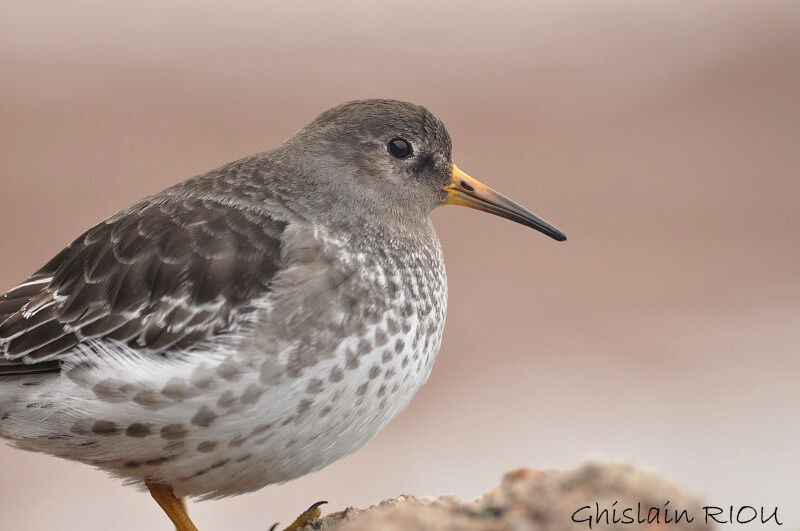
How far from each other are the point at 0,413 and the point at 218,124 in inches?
473

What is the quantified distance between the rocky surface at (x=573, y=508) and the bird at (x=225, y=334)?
1.05 meters

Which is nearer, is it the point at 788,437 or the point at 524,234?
the point at 788,437

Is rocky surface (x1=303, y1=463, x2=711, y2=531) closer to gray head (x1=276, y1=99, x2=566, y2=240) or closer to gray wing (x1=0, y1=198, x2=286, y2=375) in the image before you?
gray wing (x1=0, y1=198, x2=286, y2=375)

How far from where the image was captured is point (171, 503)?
4930 millimetres

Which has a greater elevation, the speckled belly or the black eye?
the black eye

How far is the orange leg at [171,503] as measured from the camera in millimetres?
4855

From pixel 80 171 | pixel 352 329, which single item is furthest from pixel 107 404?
pixel 80 171

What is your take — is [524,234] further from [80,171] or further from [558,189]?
[80,171]

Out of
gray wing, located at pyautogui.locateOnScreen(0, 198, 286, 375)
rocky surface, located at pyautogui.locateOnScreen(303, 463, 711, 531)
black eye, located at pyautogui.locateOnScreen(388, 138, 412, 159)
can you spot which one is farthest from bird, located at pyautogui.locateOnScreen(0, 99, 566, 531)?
rocky surface, located at pyautogui.locateOnScreen(303, 463, 711, 531)

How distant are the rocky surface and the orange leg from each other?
5.25 feet

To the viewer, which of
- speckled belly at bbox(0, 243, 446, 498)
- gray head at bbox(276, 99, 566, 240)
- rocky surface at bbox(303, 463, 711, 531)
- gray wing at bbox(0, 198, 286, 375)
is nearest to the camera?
rocky surface at bbox(303, 463, 711, 531)

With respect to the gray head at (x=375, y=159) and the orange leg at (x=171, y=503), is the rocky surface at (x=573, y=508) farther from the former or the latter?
the gray head at (x=375, y=159)

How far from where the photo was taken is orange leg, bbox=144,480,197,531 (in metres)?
4.86

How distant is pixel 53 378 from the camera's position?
15.4 feet
